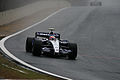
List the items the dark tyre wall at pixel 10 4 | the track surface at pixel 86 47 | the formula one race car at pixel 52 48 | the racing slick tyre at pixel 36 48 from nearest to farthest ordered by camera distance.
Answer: the track surface at pixel 86 47, the racing slick tyre at pixel 36 48, the formula one race car at pixel 52 48, the dark tyre wall at pixel 10 4

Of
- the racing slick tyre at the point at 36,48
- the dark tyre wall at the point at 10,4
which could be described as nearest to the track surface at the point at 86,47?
the racing slick tyre at the point at 36,48

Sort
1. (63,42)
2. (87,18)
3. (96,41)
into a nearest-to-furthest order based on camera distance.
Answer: (63,42), (96,41), (87,18)


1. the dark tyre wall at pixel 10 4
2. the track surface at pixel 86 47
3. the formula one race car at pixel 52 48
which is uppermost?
the dark tyre wall at pixel 10 4

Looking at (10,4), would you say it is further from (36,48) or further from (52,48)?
(36,48)

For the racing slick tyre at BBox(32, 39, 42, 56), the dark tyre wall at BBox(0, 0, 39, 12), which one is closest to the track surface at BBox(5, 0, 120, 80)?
the racing slick tyre at BBox(32, 39, 42, 56)

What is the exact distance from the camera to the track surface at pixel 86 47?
42.7ft

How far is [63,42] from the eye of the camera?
54.5 ft

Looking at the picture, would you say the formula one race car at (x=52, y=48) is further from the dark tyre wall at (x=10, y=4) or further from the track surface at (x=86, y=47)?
the dark tyre wall at (x=10, y=4)

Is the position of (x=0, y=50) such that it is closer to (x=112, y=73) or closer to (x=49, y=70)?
(x=49, y=70)

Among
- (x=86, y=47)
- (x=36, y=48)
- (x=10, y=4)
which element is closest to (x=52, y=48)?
(x=36, y=48)

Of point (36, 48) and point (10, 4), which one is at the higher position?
point (10, 4)

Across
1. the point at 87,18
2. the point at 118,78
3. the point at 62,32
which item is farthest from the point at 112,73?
the point at 87,18

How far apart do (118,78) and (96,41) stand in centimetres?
1168

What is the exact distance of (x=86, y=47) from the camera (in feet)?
68.4
